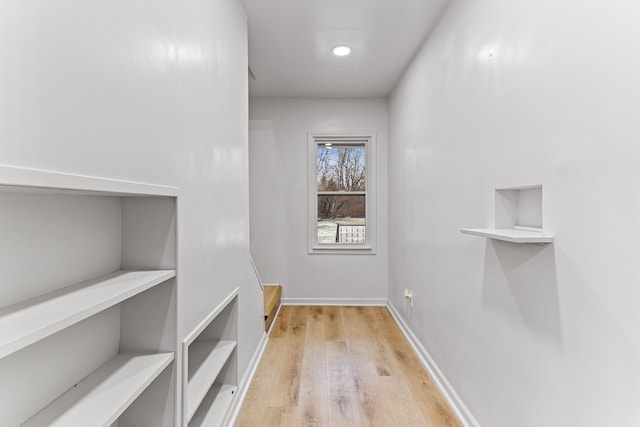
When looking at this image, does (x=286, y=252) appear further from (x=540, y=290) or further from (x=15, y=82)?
(x=15, y=82)

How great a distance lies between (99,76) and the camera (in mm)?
861

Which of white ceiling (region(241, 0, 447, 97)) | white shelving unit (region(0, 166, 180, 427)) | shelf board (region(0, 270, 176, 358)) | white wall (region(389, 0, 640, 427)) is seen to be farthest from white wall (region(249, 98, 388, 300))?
shelf board (region(0, 270, 176, 358))

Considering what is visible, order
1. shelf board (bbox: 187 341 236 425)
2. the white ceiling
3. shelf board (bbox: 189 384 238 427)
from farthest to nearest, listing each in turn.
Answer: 1. the white ceiling
2. shelf board (bbox: 189 384 238 427)
3. shelf board (bbox: 187 341 236 425)

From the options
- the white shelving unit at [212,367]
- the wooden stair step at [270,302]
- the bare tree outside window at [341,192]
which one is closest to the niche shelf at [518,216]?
the white shelving unit at [212,367]

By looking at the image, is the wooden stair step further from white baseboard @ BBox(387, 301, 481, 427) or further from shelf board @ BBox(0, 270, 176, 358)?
shelf board @ BBox(0, 270, 176, 358)

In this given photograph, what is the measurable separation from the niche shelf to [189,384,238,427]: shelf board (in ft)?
4.96

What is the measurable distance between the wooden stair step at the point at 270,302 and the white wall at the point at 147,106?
104cm

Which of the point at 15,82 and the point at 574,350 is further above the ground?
the point at 15,82

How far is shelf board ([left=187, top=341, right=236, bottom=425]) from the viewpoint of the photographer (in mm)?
1416

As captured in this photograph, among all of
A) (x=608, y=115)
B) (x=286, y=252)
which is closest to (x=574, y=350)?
(x=608, y=115)

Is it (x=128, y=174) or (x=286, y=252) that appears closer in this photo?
(x=128, y=174)

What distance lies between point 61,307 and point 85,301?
53 mm

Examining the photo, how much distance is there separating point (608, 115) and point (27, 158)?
1.40m

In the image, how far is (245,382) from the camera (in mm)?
2186
